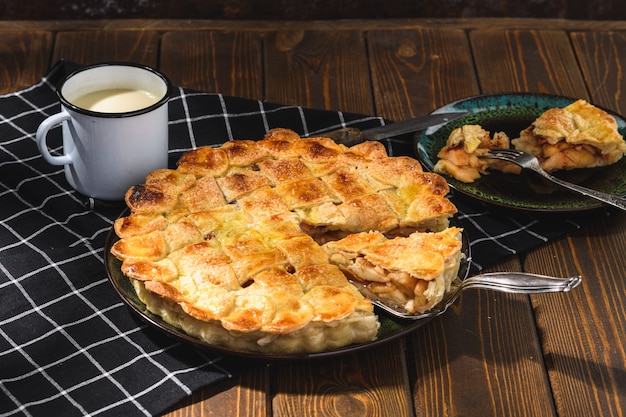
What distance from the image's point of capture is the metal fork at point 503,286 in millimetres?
1595

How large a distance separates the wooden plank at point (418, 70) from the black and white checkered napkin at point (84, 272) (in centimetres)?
21

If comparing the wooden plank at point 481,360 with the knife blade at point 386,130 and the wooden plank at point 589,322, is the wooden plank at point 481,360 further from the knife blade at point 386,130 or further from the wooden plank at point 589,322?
the knife blade at point 386,130

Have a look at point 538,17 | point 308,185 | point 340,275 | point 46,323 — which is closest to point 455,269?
point 340,275

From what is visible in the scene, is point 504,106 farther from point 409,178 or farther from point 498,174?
point 409,178

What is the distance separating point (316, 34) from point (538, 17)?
858mm

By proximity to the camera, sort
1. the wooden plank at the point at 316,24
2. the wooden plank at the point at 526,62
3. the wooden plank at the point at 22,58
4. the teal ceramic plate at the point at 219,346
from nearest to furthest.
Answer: the teal ceramic plate at the point at 219,346
the wooden plank at the point at 22,58
the wooden plank at the point at 526,62
the wooden plank at the point at 316,24

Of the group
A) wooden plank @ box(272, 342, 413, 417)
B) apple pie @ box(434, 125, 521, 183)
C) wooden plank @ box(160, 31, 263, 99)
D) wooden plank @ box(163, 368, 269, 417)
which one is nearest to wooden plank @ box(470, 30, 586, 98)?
apple pie @ box(434, 125, 521, 183)

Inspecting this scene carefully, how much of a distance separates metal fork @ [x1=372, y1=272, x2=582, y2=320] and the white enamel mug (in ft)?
2.20

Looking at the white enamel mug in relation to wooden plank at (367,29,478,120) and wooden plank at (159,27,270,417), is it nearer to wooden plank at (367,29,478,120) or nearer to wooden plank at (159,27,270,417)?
wooden plank at (159,27,270,417)

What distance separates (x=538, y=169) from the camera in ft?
6.95

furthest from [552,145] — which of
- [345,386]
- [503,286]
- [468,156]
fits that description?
[345,386]

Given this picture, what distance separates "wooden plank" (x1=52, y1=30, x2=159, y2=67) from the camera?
8.94 feet

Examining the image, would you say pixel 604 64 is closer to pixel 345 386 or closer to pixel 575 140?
pixel 575 140

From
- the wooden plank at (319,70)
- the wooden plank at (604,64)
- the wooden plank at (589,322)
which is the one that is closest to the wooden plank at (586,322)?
the wooden plank at (589,322)
